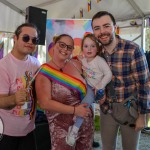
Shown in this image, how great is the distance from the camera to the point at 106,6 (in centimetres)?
380

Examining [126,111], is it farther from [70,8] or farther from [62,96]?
[70,8]

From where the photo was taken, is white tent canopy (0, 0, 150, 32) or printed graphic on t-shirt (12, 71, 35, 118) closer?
printed graphic on t-shirt (12, 71, 35, 118)

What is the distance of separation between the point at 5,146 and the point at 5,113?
221mm

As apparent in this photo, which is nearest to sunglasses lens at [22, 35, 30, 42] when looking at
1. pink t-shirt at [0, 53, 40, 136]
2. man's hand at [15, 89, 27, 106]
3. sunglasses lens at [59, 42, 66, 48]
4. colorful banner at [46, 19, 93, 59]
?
pink t-shirt at [0, 53, 40, 136]

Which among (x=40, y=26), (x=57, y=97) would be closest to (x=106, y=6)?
(x=40, y=26)

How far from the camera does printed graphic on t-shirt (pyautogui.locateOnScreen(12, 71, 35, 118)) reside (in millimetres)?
1438

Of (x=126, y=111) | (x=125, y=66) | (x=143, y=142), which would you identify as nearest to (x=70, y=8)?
(x=143, y=142)

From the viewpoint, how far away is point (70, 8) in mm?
4023

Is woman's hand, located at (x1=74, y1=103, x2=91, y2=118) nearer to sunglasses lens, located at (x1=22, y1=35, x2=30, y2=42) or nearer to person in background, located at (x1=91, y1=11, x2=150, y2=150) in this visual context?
person in background, located at (x1=91, y1=11, x2=150, y2=150)

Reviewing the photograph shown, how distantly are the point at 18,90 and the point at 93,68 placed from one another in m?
0.58

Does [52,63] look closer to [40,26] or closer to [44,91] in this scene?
[44,91]

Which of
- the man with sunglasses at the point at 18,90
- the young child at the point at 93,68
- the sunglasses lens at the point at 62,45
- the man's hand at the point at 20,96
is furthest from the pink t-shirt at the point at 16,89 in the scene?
the young child at the point at 93,68

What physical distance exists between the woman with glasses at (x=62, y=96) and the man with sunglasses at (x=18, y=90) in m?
0.13

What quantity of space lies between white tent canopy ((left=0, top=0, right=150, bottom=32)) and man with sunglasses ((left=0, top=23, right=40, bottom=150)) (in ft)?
8.16
